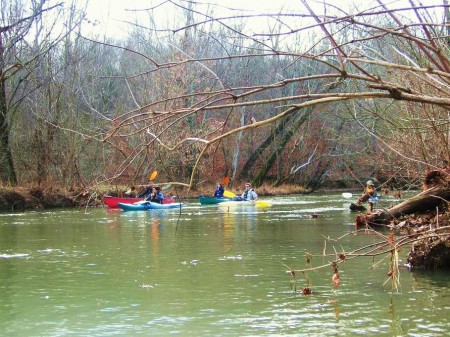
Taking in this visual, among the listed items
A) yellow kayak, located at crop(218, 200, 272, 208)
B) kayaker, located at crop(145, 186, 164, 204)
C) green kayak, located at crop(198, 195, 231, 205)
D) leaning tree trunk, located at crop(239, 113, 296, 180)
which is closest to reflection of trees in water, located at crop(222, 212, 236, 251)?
kayaker, located at crop(145, 186, 164, 204)

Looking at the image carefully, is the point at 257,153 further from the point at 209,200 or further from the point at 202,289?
the point at 202,289

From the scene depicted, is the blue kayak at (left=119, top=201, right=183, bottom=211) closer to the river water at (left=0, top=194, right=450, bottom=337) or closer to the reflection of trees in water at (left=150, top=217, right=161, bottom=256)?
the reflection of trees in water at (left=150, top=217, right=161, bottom=256)

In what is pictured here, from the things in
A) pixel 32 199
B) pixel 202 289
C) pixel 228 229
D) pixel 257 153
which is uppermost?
pixel 257 153

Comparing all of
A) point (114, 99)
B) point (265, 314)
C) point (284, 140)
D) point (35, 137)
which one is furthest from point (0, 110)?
point (265, 314)

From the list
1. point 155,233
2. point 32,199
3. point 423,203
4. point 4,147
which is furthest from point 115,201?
point 423,203

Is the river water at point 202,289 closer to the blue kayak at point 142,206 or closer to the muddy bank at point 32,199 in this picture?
the blue kayak at point 142,206

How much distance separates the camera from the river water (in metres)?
7.55

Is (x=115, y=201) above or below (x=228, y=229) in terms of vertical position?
above

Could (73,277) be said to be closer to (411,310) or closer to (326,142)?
(411,310)

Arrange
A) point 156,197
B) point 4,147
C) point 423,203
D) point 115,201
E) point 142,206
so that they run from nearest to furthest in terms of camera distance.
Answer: point 423,203, point 142,206, point 156,197, point 115,201, point 4,147

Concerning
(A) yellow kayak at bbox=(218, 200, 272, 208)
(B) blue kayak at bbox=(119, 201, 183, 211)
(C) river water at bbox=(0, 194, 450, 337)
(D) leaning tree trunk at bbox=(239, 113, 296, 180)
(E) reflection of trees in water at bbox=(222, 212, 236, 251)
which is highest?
(D) leaning tree trunk at bbox=(239, 113, 296, 180)

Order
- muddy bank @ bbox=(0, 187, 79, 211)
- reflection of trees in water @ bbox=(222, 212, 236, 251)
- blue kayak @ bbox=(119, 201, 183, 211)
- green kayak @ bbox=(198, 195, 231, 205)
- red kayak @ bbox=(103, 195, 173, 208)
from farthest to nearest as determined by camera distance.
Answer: green kayak @ bbox=(198, 195, 231, 205), red kayak @ bbox=(103, 195, 173, 208), muddy bank @ bbox=(0, 187, 79, 211), blue kayak @ bbox=(119, 201, 183, 211), reflection of trees in water @ bbox=(222, 212, 236, 251)

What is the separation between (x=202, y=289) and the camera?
9.59m

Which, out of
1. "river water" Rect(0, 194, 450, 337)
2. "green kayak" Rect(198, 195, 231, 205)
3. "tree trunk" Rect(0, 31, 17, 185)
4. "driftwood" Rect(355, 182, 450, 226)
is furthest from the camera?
"green kayak" Rect(198, 195, 231, 205)
